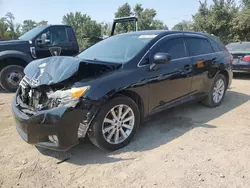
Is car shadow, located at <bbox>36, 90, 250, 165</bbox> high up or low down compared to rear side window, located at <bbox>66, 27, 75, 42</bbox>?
down

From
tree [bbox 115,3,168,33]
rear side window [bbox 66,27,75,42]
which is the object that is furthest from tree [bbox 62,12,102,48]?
rear side window [bbox 66,27,75,42]

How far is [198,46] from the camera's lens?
4.67 meters

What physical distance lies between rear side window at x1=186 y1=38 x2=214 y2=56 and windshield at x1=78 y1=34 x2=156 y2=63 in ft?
3.07

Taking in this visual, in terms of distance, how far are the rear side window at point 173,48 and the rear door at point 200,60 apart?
187mm

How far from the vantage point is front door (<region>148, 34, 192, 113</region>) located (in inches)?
143

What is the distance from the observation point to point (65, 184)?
2.60 meters

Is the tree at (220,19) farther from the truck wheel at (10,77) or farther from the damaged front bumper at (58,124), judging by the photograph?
the damaged front bumper at (58,124)

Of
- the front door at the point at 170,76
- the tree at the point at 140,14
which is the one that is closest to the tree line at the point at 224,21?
the tree at the point at 140,14

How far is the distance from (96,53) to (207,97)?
8.02 ft

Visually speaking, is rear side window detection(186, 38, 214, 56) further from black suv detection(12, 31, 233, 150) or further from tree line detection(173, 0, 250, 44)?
tree line detection(173, 0, 250, 44)

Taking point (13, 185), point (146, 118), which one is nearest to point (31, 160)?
point (13, 185)

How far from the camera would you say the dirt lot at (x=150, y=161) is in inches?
104

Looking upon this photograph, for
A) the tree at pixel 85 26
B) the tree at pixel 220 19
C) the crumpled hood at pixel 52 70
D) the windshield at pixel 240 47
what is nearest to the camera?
the crumpled hood at pixel 52 70

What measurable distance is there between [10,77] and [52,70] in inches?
175
